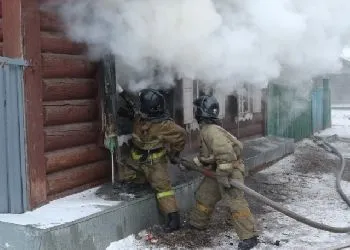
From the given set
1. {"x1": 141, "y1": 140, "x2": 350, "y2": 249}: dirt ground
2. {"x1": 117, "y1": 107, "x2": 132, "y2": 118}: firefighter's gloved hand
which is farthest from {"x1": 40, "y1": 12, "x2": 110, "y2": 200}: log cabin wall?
{"x1": 141, "y1": 140, "x2": 350, "y2": 249}: dirt ground

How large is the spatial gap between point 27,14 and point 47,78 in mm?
722

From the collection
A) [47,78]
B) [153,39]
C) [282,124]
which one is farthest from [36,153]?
[282,124]

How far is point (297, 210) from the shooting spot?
6.29 metres

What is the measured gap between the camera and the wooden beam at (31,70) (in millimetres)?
4434

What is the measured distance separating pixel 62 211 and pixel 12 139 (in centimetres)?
84

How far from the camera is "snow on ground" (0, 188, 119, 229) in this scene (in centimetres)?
428

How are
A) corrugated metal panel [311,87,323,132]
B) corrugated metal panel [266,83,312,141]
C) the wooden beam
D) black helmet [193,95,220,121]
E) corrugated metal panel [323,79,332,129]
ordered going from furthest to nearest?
1. corrugated metal panel [323,79,332,129]
2. corrugated metal panel [311,87,323,132]
3. corrugated metal panel [266,83,312,141]
4. black helmet [193,95,220,121]
5. the wooden beam

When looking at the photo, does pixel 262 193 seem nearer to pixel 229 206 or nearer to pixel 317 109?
pixel 229 206

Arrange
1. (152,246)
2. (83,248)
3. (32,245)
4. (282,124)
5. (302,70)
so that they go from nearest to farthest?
1. (32,245)
2. (83,248)
3. (152,246)
4. (302,70)
5. (282,124)

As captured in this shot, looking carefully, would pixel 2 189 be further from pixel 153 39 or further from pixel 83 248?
pixel 153 39

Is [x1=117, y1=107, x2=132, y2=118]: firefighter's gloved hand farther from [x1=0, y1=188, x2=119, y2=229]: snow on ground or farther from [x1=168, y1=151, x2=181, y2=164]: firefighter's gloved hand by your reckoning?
[x1=0, y1=188, x2=119, y2=229]: snow on ground

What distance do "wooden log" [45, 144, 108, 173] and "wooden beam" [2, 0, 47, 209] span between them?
0.18 m

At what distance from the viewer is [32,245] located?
4086 mm

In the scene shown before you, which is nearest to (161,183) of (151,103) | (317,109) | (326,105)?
(151,103)
